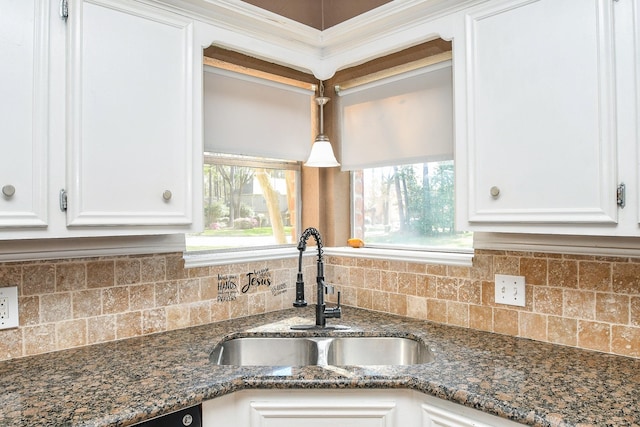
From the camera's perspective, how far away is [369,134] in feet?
7.93

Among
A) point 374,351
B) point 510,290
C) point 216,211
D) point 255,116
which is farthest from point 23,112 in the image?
point 510,290

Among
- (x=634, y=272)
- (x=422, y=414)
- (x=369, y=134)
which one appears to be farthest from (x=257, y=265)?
(x=634, y=272)

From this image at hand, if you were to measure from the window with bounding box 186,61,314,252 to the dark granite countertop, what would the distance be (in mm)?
643

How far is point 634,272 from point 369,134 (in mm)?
1340

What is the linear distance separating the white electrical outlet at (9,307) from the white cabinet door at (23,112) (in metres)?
0.38

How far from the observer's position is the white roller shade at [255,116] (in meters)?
2.15

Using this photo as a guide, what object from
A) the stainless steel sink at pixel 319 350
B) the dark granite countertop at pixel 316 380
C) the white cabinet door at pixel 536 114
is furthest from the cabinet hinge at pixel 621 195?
the stainless steel sink at pixel 319 350

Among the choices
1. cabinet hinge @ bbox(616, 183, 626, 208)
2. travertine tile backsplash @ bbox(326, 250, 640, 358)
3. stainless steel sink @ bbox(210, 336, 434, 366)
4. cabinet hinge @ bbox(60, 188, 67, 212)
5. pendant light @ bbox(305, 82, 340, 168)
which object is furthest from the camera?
pendant light @ bbox(305, 82, 340, 168)

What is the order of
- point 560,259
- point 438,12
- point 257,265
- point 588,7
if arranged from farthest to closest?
point 257,265 < point 438,12 < point 560,259 < point 588,7

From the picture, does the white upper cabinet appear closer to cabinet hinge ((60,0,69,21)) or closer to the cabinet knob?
cabinet hinge ((60,0,69,21))

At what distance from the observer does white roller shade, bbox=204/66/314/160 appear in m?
2.15

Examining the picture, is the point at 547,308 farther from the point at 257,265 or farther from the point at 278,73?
the point at 278,73

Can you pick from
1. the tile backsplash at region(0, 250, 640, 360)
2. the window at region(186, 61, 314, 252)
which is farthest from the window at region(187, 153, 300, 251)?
the tile backsplash at region(0, 250, 640, 360)

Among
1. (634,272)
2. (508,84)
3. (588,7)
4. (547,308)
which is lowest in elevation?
(547,308)
